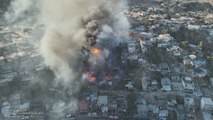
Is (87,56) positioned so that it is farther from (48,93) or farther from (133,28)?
(133,28)

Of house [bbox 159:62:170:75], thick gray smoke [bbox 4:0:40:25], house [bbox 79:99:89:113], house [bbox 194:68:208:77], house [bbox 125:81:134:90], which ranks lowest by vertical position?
house [bbox 79:99:89:113]

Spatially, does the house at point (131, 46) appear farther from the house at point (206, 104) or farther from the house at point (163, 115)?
the house at point (206, 104)

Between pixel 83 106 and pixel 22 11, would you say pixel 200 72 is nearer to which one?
pixel 83 106

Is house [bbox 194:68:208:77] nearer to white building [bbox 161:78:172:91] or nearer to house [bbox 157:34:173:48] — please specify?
white building [bbox 161:78:172:91]

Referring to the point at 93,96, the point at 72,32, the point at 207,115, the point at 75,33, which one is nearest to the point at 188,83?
the point at 207,115

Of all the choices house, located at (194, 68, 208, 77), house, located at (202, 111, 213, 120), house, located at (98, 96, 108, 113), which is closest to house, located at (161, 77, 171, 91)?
house, located at (194, 68, 208, 77)

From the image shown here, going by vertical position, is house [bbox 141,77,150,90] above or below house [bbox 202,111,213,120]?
above

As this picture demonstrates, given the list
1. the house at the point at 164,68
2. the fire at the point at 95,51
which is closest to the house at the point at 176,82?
the house at the point at 164,68
